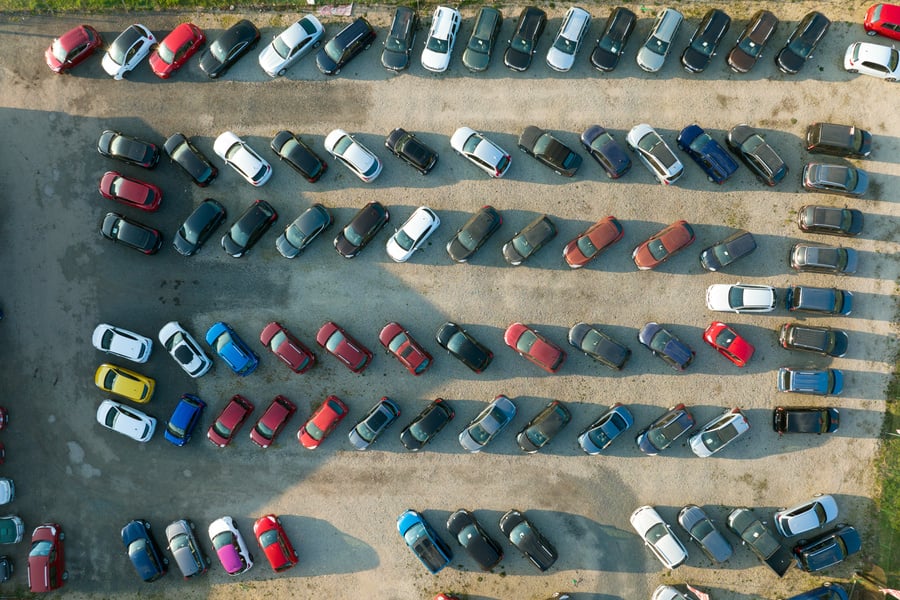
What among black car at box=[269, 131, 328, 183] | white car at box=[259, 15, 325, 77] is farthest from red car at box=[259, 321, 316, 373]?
white car at box=[259, 15, 325, 77]

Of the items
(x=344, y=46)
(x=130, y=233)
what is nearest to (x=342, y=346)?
(x=130, y=233)

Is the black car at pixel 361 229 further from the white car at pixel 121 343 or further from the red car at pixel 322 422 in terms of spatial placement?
the white car at pixel 121 343

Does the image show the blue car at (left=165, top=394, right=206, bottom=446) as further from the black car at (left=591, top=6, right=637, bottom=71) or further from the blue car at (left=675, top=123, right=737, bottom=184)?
the blue car at (left=675, top=123, right=737, bottom=184)

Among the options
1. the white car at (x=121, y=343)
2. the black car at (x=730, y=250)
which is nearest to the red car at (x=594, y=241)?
the black car at (x=730, y=250)

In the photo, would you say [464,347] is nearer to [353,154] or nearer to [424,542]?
[424,542]

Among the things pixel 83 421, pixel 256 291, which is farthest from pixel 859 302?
pixel 83 421

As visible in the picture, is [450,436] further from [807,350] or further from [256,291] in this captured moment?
[807,350]
